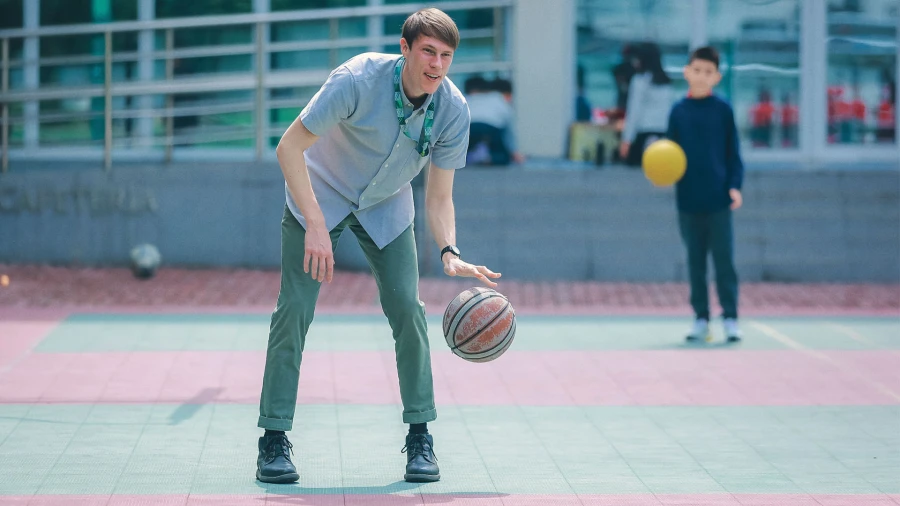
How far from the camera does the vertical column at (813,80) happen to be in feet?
50.0

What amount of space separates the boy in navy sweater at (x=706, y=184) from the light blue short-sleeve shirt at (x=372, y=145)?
179 inches

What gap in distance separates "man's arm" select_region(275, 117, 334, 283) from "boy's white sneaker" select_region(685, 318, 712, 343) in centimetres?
518

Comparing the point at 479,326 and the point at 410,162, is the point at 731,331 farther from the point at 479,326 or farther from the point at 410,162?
the point at 410,162

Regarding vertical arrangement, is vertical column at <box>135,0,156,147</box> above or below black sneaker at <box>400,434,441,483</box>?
above

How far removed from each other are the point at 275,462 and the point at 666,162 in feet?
17.0

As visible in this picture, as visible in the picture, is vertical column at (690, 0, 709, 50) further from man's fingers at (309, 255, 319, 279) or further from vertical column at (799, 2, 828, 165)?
man's fingers at (309, 255, 319, 279)

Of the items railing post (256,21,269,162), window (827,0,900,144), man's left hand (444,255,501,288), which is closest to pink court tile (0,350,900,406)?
man's left hand (444,255,501,288)

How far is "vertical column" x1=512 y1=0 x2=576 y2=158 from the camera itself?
49.0ft

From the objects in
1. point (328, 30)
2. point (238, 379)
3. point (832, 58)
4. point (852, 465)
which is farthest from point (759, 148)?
Result: point (852, 465)

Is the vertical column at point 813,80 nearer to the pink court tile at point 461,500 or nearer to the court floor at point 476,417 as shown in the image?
the court floor at point 476,417

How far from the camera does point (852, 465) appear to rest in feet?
19.9

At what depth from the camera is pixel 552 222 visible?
13.8m

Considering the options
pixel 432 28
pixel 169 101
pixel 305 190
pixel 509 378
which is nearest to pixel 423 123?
pixel 432 28

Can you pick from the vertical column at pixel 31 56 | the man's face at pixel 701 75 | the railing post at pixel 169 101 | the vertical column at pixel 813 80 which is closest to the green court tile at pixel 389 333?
the man's face at pixel 701 75
